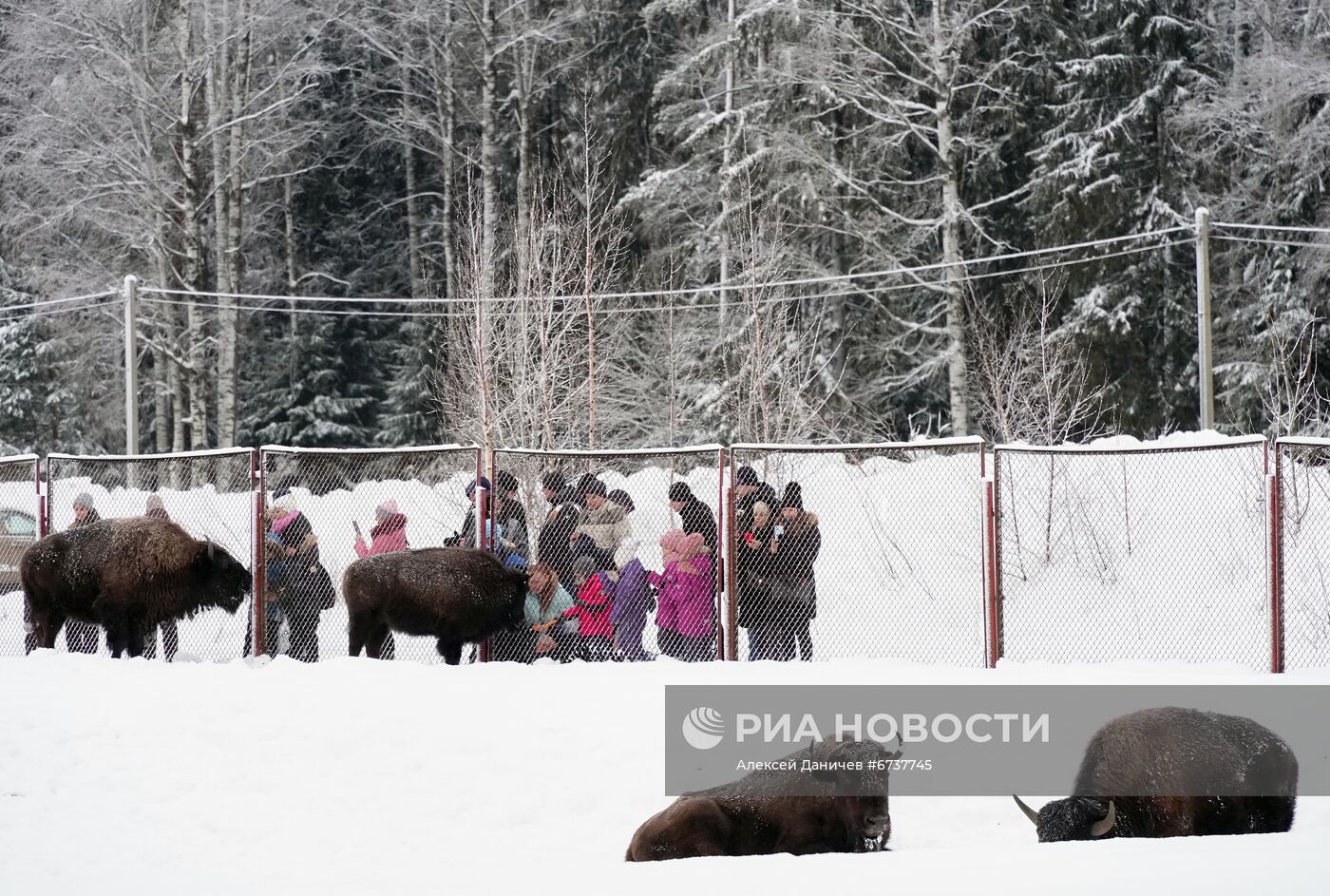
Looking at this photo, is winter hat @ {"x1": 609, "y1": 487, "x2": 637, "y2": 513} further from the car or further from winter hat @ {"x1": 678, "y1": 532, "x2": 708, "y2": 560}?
the car

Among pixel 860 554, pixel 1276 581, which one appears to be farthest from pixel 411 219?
pixel 1276 581

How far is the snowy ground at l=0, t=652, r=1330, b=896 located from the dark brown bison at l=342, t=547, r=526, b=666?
1.97 feet

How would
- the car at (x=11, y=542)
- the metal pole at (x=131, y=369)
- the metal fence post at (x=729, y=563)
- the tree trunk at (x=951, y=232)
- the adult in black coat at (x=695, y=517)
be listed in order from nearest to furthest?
the metal fence post at (x=729, y=563) → the adult in black coat at (x=695, y=517) → the car at (x=11, y=542) → the metal pole at (x=131, y=369) → the tree trunk at (x=951, y=232)

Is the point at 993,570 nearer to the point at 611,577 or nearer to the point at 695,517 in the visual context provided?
the point at 695,517

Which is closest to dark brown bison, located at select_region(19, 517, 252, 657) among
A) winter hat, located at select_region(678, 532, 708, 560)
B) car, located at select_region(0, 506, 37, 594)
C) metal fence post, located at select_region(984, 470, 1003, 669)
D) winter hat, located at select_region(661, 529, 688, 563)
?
car, located at select_region(0, 506, 37, 594)

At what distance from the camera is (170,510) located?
12.0 metres

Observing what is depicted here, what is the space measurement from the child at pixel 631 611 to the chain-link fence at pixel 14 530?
550cm

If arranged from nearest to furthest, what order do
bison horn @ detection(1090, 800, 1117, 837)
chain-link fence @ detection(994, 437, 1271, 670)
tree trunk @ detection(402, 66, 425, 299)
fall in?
bison horn @ detection(1090, 800, 1117, 837) → chain-link fence @ detection(994, 437, 1271, 670) → tree trunk @ detection(402, 66, 425, 299)

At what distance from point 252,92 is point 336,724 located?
78.6ft

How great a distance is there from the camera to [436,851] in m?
6.62

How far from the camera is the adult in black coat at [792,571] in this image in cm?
968

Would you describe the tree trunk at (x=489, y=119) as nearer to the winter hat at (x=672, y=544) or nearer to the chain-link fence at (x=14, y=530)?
the chain-link fence at (x=14, y=530)

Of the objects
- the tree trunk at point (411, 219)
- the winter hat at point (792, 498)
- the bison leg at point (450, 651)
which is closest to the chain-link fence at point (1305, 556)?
the winter hat at point (792, 498)

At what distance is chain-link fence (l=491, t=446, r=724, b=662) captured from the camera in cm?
977
